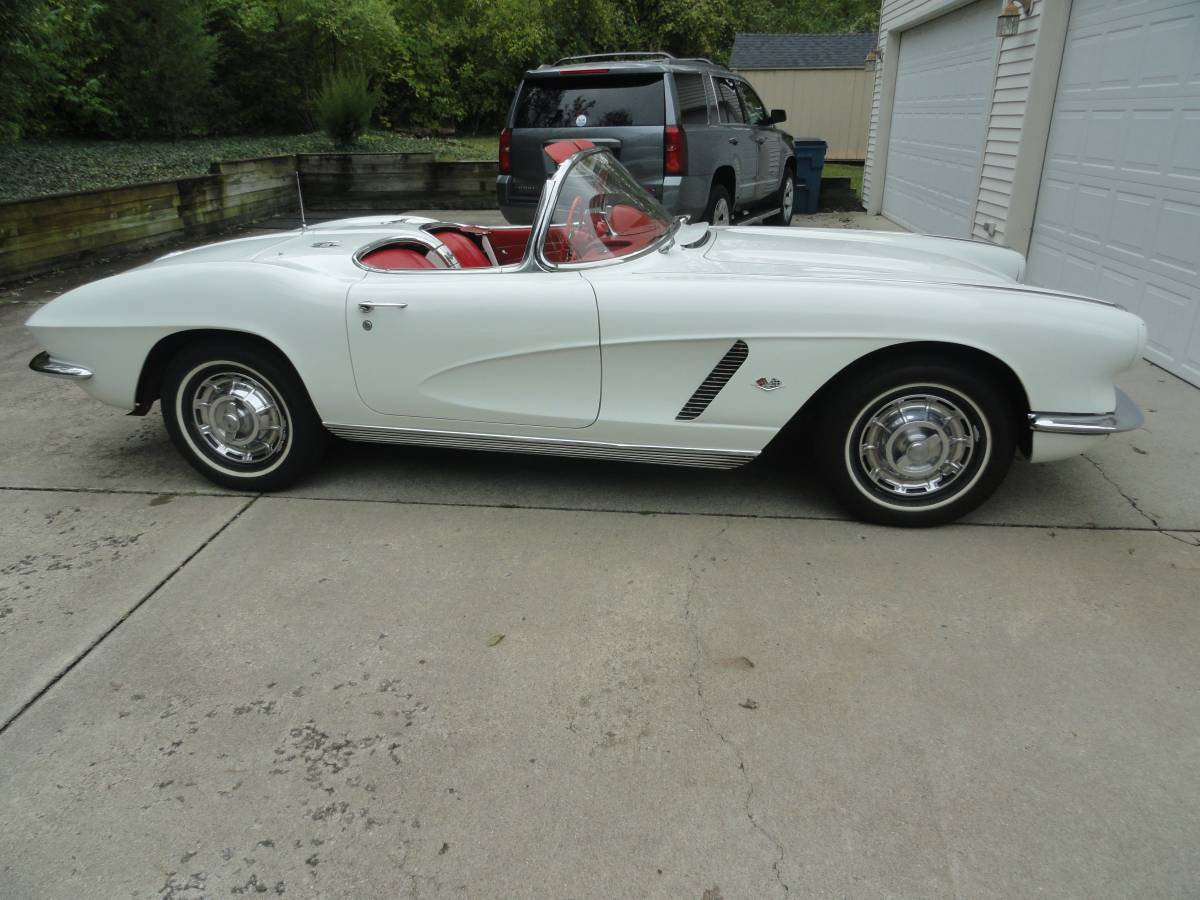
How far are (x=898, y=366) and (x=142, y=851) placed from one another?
2.84m

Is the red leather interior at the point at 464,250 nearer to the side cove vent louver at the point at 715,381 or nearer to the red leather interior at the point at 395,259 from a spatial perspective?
the red leather interior at the point at 395,259

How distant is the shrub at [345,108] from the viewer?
49.7 ft

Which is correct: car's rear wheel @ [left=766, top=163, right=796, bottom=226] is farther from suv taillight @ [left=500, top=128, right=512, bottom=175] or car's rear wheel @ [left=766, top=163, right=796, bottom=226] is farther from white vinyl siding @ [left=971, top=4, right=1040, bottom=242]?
suv taillight @ [left=500, top=128, right=512, bottom=175]

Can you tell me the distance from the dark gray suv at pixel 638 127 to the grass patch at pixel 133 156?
4.82 meters

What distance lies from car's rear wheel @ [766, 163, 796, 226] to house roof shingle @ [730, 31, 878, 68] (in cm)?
1420

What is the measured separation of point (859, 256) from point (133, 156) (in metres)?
13.4

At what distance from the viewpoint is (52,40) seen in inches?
388

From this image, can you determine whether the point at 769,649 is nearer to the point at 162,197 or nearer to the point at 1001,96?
the point at 1001,96

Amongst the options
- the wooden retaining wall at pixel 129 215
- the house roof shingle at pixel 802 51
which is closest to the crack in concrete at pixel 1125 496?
the wooden retaining wall at pixel 129 215

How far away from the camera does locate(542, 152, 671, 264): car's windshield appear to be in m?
3.63

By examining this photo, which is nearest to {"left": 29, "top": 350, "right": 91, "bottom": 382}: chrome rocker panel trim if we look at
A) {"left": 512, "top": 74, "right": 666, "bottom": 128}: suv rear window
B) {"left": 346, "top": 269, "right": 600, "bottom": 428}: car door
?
{"left": 346, "top": 269, "right": 600, "bottom": 428}: car door

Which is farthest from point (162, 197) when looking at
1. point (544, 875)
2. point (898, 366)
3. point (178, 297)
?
point (544, 875)

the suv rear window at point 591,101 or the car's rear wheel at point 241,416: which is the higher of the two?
the suv rear window at point 591,101

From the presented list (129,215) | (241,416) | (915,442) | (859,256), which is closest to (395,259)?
(241,416)
